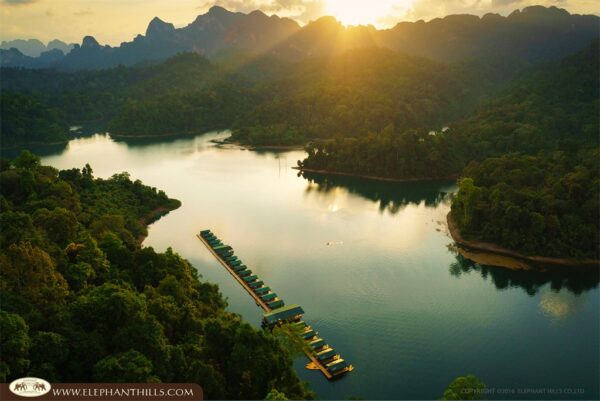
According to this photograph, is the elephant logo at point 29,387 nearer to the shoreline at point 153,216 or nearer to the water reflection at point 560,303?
the water reflection at point 560,303

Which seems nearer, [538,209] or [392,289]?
[392,289]

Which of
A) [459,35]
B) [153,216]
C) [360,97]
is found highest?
[459,35]

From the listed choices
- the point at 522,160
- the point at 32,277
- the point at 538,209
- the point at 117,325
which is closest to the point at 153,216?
the point at 32,277

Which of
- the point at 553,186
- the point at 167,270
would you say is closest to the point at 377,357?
the point at 167,270

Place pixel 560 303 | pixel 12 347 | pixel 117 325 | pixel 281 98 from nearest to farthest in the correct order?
pixel 12 347, pixel 117 325, pixel 560 303, pixel 281 98

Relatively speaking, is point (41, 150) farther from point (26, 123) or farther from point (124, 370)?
point (124, 370)

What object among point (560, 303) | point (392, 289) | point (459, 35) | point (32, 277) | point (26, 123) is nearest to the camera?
point (32, 277)
